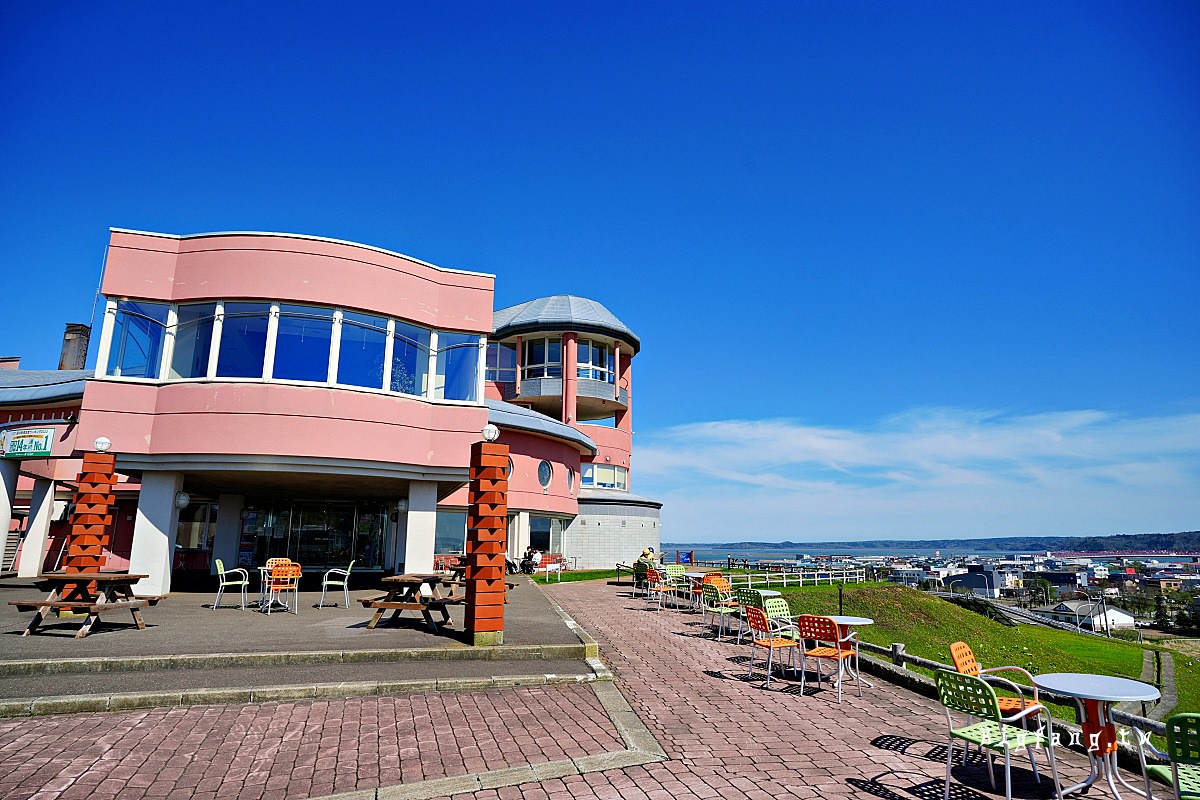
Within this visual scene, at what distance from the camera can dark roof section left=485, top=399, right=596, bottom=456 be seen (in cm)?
2700

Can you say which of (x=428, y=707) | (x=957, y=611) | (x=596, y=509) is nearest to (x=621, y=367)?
(x=596, y=509)

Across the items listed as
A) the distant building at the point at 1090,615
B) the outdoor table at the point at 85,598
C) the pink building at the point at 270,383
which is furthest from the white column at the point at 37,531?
the distant building at the point at 1090,615

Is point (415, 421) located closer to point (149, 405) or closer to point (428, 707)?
point (149, 405)

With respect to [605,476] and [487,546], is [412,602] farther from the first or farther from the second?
[605,476]

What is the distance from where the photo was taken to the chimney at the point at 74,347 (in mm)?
31508

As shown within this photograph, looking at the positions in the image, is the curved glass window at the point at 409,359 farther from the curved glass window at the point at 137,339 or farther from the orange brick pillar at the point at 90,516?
the orange brick pillar at the point at 90,516

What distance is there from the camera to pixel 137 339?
14.6 m

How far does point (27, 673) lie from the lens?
24.5 ft

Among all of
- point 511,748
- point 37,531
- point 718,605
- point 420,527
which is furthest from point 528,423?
point 511,748

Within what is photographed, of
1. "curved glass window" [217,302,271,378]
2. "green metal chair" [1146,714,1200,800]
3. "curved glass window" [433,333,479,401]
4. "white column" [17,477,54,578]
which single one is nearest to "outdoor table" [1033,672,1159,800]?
"green metal chair" [1146,714,1200,800]

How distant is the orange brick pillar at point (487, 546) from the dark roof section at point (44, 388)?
1600 centimetres

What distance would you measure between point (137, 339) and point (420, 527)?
718cm

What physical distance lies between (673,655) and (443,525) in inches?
630

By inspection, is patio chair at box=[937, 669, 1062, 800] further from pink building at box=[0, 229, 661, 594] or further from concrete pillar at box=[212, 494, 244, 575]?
concrete pillar at box=[212, 494, 244, 575]
